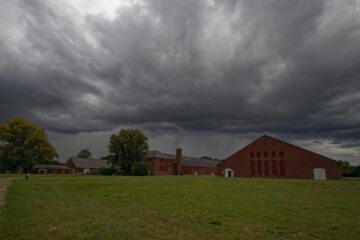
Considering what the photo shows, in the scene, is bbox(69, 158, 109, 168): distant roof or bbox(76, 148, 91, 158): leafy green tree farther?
bbox(76, 148, 91, 158): leafy green tree

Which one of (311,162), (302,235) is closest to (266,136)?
(311,162)

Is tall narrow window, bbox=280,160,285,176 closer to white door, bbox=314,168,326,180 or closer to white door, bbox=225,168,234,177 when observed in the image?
white door, bbox=314,168,326,180

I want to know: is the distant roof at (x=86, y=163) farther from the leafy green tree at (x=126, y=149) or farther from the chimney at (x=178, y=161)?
the leafy green tree at (x=126, y=149)

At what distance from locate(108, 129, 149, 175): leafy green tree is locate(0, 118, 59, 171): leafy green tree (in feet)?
53.8

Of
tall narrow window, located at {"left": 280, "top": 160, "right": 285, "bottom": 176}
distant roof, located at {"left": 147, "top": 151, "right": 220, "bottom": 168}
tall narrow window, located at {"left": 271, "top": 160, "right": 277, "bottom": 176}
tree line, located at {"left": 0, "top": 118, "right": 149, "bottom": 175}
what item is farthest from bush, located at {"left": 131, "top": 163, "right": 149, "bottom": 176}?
tall narrow window, located at {"left": 280, "top": 160, "right": 285, "bottom": 176}

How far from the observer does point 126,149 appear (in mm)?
69375

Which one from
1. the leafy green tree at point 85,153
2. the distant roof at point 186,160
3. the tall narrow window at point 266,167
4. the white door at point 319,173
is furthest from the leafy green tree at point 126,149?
the leafy green tree at point 85,153

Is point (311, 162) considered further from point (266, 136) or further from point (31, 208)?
point (31, 208)

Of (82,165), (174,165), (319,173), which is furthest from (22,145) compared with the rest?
(319,173)

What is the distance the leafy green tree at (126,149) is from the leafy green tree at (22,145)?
1639cm

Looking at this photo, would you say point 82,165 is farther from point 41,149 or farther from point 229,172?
point 229,172

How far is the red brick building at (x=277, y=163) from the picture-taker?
51781mm

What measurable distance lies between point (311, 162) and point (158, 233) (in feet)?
180

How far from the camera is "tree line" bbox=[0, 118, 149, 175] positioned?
189 ft
